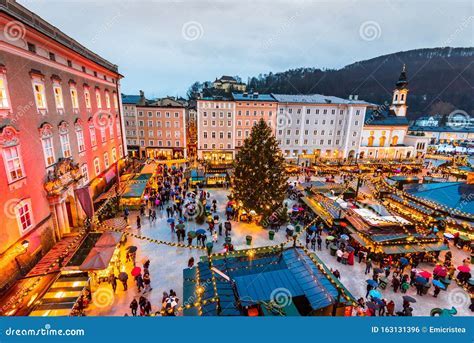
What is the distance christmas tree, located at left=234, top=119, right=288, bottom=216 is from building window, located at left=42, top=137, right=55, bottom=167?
13564 mm

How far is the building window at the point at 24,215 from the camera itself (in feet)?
37.1

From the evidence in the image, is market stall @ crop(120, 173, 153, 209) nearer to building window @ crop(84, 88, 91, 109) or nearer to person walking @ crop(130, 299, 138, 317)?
building window @ crop(84, 88, 91, 109)

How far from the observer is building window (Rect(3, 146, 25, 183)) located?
10697mm

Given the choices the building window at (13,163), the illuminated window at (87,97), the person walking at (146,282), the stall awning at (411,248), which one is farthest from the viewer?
the illuminated window at (87,97)

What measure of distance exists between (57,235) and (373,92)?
12449 cm

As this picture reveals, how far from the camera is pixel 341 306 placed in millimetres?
8867

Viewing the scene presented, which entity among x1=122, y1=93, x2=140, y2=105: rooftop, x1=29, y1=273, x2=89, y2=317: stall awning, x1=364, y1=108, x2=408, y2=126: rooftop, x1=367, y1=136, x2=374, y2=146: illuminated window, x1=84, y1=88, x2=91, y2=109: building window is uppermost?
x1=122, y1=93, x2=140, y2=105: rooftop

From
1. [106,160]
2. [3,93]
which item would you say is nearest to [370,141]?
[106,160]

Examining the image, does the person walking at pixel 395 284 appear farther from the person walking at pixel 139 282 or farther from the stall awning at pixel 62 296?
the stall awning at pixel 62 296

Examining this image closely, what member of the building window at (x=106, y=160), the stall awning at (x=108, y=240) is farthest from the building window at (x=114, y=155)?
the stall awning at (x=108, y=240)

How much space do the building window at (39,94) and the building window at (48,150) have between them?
1.95m

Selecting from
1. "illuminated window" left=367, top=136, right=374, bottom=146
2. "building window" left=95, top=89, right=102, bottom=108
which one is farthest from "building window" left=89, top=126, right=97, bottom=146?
"illuminated window" left=367, top=136, right=374, bottom=146
